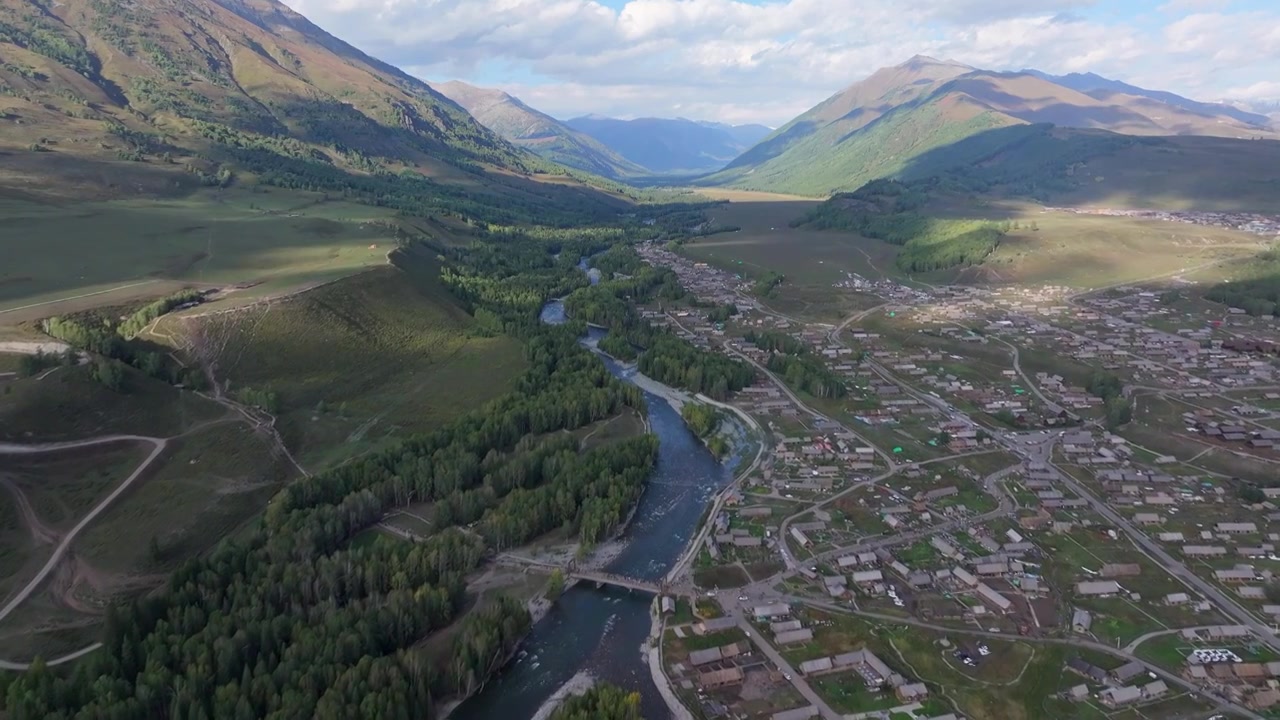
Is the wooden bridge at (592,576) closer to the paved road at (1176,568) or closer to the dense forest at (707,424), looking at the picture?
the dense forest at (707,424)

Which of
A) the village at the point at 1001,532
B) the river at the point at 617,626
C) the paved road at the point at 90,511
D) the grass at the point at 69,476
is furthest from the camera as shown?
the grass at the point at 69,476

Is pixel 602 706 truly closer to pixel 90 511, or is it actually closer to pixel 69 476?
pixel 90 511

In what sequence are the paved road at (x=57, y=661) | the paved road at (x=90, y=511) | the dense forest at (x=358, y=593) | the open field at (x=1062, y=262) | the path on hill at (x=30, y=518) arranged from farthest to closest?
the open field at (x=1062, y=262)
the path on hill at (x=30, y=518)
the paved road at (x=90, y=511)
the paved road at (x=57, y=661)
the dense forest at (x=358, y=593)

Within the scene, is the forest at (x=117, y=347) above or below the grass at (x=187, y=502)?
above

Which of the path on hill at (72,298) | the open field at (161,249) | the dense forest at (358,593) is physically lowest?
the dense forest at (358,593)

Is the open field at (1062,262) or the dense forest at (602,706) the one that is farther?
the open field at (1062,262)

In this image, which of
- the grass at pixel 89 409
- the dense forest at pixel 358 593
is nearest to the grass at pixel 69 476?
the grass at pixel 89 409

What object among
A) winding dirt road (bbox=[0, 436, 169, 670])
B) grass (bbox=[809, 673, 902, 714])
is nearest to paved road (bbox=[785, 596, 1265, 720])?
grass (bbox=[809, 673, 902, 714])

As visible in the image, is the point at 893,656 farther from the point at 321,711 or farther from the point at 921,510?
the point at 321,711

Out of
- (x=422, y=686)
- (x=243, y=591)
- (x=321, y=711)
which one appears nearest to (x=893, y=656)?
(x=422, y=686)
